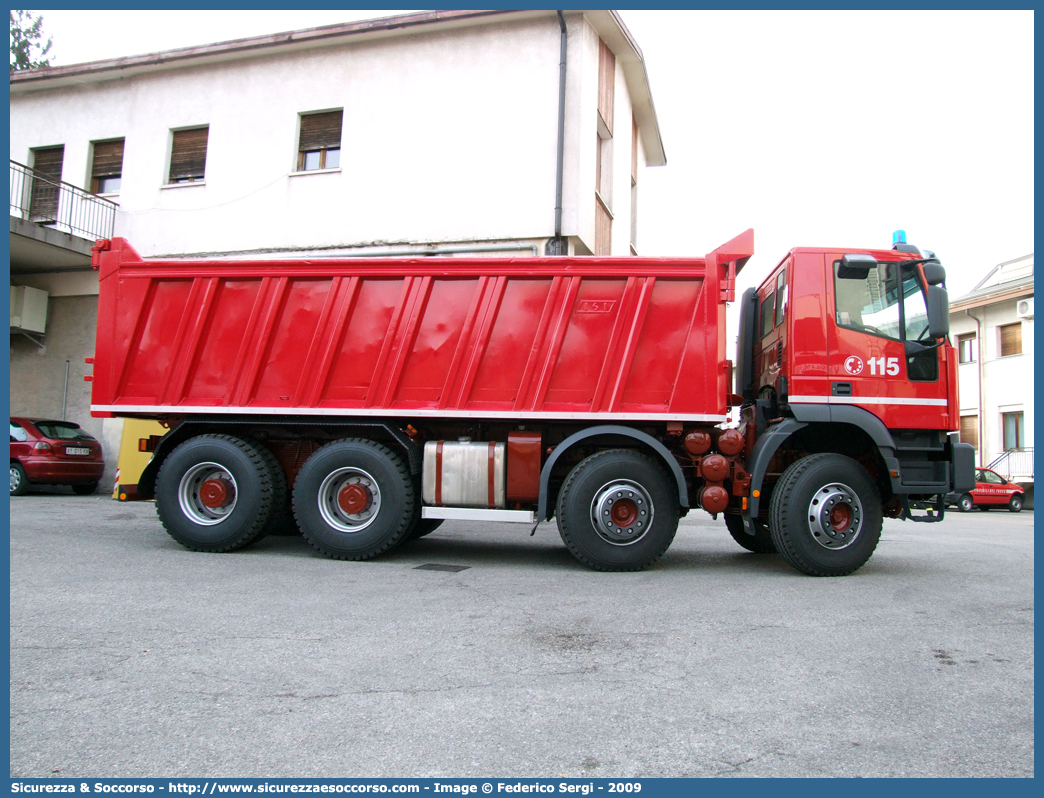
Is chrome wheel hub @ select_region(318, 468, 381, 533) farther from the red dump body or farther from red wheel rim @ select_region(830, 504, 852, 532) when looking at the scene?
red wheel rim @ select_region(830, 504, 852, 532)

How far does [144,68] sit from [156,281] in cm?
1072

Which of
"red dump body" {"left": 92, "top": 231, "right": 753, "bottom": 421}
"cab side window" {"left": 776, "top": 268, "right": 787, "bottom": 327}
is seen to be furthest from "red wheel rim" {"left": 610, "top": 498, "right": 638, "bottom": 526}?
"cab side window" {"left": 776, "top": 268, "right": 787, "bottom": 327}

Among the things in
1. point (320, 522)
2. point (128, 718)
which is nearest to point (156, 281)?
point (320, 522)

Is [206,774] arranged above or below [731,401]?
below

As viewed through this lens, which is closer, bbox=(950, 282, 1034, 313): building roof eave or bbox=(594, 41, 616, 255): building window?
bbox=(594, 41, 616, 255): building window

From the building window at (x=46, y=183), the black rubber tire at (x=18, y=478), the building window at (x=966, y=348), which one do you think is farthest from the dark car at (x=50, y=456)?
the building window at (x=966, y=348)

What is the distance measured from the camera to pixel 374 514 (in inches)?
272

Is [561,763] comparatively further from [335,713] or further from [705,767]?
[335,713]

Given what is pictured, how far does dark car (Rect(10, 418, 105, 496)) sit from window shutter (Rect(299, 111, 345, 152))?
23.8ft

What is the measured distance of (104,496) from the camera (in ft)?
45.3

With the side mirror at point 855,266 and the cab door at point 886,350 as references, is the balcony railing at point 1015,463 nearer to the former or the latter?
the cab door at point 886,350

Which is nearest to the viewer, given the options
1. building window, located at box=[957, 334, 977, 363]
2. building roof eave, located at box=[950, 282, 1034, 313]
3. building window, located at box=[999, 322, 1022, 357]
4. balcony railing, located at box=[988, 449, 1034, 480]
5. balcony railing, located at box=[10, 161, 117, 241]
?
balcony railing, located at box=[10, 161, 117, 241]

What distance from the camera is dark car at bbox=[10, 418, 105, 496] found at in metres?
13.0

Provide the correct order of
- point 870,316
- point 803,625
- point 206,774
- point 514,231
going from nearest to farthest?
1. point 206,774
2. point 803,625
3. point 870,316
4. point 514,231
